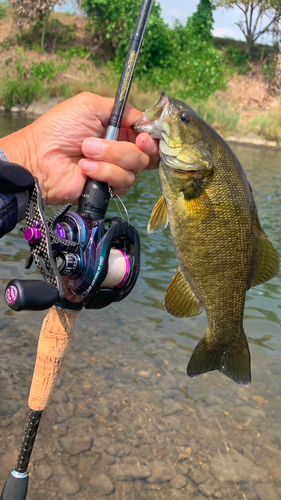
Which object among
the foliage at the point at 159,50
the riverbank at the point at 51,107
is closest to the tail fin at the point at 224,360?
the riverbank at the point at 51,107

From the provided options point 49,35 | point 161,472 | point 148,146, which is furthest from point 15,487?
point 49,35

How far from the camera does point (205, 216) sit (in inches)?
82.9

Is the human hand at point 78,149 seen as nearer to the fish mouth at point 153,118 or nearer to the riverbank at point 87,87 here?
the fish mouth at point 153,118

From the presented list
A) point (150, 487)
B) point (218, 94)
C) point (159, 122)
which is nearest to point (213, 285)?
point (159, 122)

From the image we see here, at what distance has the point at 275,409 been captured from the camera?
13.1 feet

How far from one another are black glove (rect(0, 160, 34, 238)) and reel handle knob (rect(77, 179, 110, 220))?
0.32m

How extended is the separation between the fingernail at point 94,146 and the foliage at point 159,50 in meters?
23.0

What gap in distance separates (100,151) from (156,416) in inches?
93.3

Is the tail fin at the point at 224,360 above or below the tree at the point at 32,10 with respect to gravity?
below

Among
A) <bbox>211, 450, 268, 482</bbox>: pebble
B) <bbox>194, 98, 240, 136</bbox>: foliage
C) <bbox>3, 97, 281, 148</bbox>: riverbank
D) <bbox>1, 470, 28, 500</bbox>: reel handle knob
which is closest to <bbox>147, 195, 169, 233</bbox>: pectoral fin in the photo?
<bbox>1, 470, 28, 500</bbox>: reel handle knob

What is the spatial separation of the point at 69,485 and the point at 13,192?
2117 millimetres

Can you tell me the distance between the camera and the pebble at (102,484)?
9.92 feet

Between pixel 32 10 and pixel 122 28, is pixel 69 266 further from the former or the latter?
pixel 122 28

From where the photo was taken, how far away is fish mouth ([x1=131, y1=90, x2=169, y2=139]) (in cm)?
219
